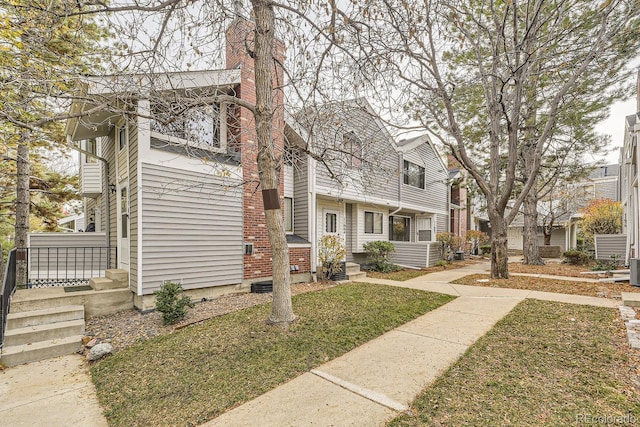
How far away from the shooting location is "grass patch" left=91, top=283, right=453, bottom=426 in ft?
9.71

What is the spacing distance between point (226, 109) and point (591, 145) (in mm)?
14924

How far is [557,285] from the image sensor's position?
310 inches

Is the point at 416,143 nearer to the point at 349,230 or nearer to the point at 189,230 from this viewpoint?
the point at 349,230

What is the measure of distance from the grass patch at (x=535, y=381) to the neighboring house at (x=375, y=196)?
3.60m

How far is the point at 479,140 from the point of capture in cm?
1366

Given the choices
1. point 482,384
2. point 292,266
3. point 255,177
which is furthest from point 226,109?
point 482,384

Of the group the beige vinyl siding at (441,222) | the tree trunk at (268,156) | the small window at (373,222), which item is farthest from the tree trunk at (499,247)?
the beige vinyl siding at (441,222)

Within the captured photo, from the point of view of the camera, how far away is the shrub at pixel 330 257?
9.32 meters

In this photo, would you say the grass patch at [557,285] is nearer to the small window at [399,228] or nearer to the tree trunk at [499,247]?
the tree trunk at [499,247]

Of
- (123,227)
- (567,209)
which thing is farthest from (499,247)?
(567,209)

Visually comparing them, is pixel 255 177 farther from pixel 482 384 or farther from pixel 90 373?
pixel 482 384

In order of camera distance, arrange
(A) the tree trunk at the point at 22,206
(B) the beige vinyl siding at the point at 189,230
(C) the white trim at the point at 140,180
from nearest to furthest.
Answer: (C) the white trim at the point at 140,180 → (B) the beige vinyl siding at the point at 189,230 → (A) the tree trunk at the point at 22,206

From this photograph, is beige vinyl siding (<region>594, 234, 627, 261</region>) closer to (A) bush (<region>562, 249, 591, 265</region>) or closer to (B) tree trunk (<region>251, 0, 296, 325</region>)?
(A) bush (<region>562, 249, 591, 265</region>)

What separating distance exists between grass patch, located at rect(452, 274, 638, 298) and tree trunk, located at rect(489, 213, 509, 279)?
25 centimetres
